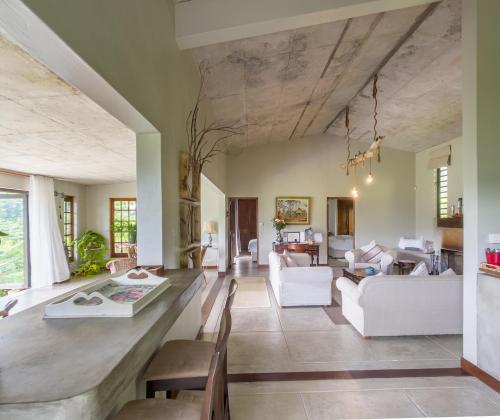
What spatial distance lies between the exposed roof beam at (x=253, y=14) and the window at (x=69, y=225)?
6099 millimetres

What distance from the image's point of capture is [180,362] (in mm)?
1562

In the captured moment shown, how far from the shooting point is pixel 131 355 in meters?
0.98

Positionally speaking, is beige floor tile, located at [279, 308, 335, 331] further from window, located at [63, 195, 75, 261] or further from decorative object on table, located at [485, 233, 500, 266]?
window, located at [63, 195, 75, 261]

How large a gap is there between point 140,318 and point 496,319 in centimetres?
271

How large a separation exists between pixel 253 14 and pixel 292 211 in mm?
6100

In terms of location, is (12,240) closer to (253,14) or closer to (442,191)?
(253,14)

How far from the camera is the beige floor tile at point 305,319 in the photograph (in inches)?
145

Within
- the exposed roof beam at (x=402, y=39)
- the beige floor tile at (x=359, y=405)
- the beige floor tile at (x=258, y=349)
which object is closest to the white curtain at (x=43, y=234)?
the beige floor tile at (x=258, y=349)

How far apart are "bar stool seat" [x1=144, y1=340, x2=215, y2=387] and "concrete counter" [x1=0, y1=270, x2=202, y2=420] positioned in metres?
0.29

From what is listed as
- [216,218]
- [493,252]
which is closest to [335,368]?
[493,252]

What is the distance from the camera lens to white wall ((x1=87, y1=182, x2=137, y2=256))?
777cm

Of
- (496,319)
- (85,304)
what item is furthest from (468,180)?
(85,304)

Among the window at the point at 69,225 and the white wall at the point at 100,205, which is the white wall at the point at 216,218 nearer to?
the white wall at the point at 100,205

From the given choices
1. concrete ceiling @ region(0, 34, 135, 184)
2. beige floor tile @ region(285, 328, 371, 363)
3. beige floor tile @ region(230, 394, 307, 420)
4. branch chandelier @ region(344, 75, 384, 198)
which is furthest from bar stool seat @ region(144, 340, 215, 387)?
branch chandelier @ region(344, 75, 384, 198)
